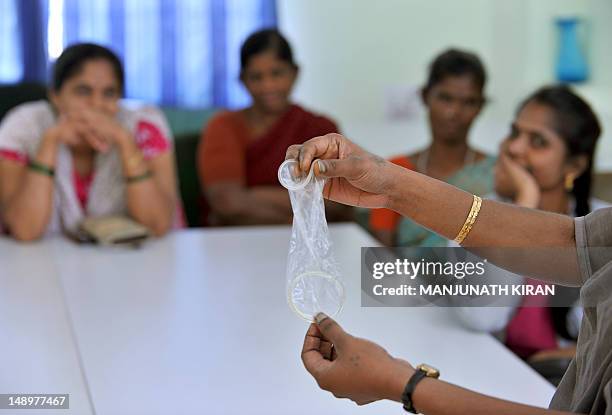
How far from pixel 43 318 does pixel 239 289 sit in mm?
393

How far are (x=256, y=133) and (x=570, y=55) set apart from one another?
4.84ft

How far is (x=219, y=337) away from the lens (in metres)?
1.51

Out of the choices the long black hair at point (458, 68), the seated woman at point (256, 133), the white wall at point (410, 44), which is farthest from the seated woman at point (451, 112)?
the white wall at point (410, 44)

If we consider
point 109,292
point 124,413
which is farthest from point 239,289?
point 124,413

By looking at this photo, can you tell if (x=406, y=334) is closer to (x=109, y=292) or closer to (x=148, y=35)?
(x=109, y=292)

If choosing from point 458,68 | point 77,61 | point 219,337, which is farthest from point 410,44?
point 219,337

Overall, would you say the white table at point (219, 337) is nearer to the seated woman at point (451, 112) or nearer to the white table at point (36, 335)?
the white table at point (36, 335)

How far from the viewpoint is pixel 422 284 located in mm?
1459

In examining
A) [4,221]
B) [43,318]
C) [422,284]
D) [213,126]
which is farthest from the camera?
[213,126]

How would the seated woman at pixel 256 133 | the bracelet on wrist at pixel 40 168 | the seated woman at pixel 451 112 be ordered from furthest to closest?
1. the seated woman at pixel 256 133
2. the seated woman at pixel 451 112
3. the bracelet on wrist at pixel 40 168

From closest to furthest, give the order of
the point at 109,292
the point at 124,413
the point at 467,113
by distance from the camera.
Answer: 1. the point at 124,413
2. the point at 109,292
3. the point at 467,113

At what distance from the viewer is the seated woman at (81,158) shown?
2225 mm

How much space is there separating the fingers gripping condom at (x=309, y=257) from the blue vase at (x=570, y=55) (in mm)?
2704

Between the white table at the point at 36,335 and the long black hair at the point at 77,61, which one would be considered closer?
the white table at the point at 36,335
